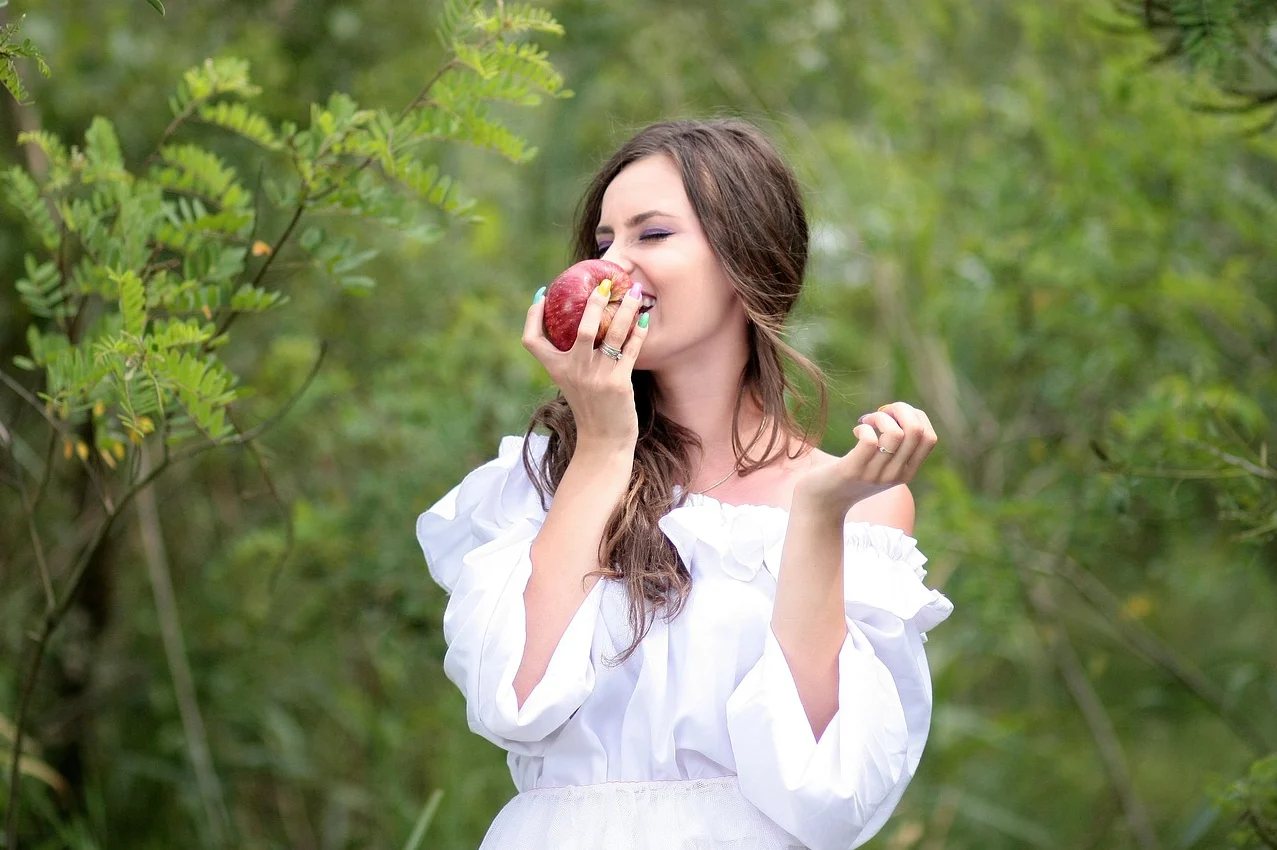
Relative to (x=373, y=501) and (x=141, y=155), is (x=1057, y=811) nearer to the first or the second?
(x=373, y=501)

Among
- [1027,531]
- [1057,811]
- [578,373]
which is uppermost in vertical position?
[578,373]

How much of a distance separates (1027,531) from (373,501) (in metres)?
1.70

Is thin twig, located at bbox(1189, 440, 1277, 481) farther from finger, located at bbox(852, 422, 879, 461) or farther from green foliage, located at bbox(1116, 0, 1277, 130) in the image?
finger, located at bbox(852, 422, 879, 461)

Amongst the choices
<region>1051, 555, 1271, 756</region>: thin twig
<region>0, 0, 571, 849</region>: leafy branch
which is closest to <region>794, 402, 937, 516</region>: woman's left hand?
<region>0, 0, 571, 849</region>: leafy branch

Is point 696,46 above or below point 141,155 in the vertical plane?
below

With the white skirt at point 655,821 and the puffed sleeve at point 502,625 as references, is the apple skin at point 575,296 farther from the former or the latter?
the white skirt at point 655,821

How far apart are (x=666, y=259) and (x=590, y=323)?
0.26m

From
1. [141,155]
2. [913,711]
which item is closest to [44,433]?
[141,155]

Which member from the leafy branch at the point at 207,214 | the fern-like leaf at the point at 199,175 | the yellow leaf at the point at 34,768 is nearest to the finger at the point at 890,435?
the leafy branch at the point at 207,214

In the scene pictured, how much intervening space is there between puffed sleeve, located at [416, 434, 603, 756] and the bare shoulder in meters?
0.40

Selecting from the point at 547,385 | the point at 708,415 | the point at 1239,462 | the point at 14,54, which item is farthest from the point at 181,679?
the point at 1239,462

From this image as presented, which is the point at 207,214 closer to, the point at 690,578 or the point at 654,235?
the point at 654,235

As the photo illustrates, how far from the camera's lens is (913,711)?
71.4 inches

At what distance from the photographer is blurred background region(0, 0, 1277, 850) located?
3.34 m
